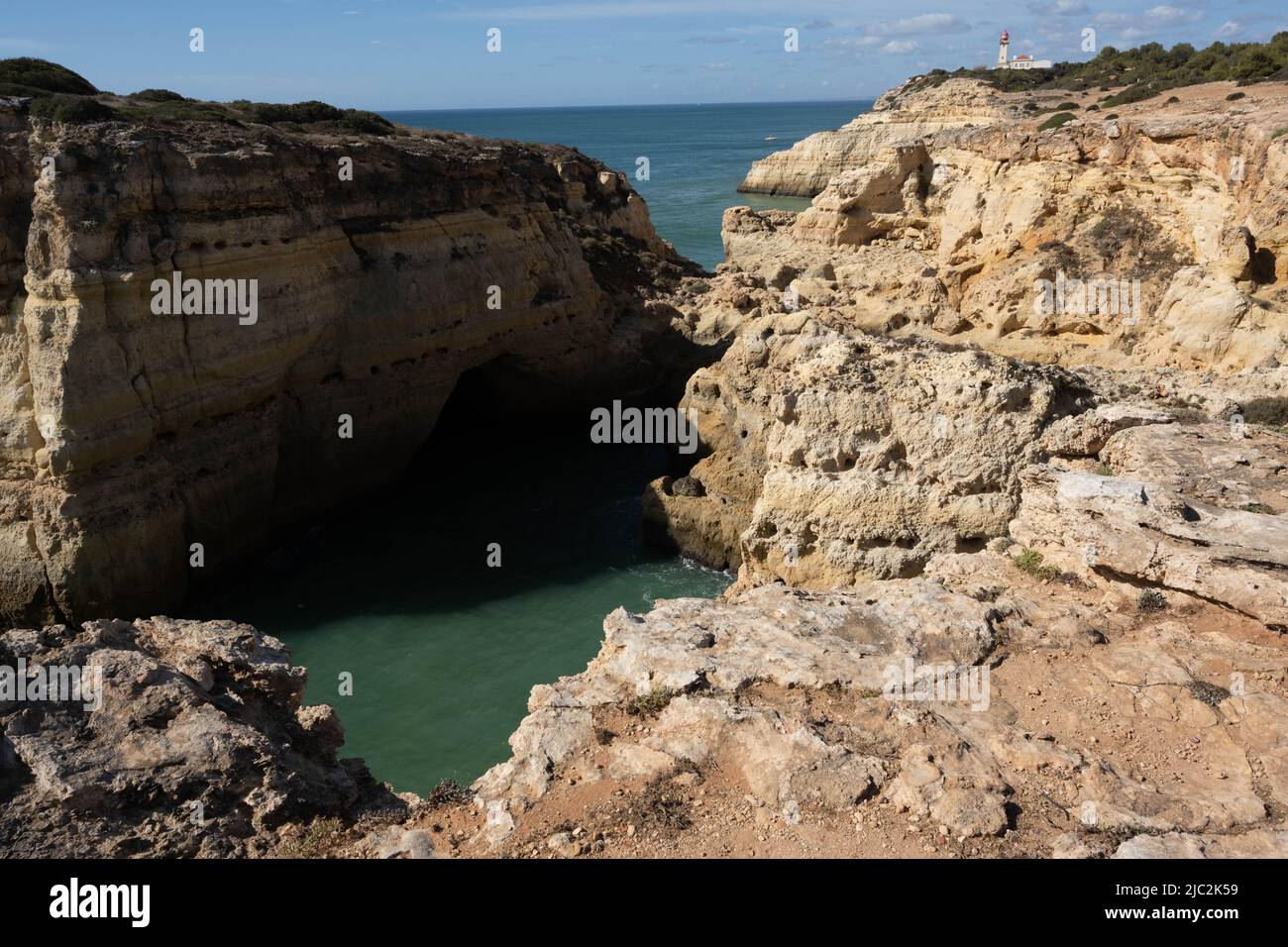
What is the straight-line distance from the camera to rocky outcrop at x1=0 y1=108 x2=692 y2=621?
1538 centimetres

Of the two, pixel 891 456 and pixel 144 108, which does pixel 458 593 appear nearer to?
pixel 891 456

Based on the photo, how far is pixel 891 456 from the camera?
43.5ft

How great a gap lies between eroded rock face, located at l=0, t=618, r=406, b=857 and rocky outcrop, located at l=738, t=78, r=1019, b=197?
53.0 metres

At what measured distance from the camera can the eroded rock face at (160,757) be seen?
6320mm

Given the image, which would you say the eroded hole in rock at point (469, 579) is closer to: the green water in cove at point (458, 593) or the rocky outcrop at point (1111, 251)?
the green water in cove at point (458, 593)

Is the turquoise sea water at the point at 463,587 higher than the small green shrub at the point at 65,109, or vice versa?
the small green shrub at the point at 65,109

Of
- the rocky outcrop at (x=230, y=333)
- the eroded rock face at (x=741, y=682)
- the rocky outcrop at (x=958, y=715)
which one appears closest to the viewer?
the rocky outcrop at (x=958, y=715)

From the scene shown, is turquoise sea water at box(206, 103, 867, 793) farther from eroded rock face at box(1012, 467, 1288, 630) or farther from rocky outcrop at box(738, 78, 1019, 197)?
rocky outcrop at box(738, 78, 1019, 197)

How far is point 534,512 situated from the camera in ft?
68.8

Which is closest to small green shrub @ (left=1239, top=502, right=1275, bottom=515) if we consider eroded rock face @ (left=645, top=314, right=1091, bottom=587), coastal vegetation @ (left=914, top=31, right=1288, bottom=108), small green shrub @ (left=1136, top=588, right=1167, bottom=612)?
small green shrub @ (left=1136, top=588, right=1167, bottom=612)

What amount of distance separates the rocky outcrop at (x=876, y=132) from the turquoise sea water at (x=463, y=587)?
40.8 metres

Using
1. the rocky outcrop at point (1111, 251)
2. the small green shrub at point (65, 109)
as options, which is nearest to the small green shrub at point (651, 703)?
the rocky outcrop at point (1111, 251)

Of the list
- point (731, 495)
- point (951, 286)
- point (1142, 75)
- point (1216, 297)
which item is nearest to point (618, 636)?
point (731, 495)
